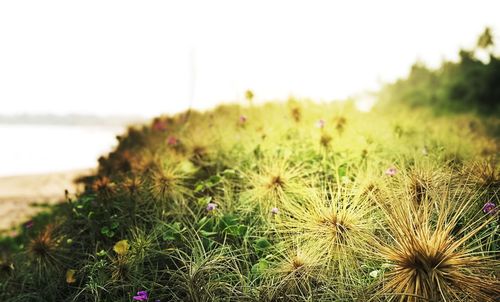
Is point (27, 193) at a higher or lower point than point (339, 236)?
lower

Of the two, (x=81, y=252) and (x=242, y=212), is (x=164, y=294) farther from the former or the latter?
(x=81, y=252)

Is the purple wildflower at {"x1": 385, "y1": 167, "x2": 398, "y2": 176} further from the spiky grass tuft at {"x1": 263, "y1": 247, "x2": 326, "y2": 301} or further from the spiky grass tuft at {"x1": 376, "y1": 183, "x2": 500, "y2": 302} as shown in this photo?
the spiky grass tuft at {"x1": 376, "y1": 183, "x2": 500, "y2": 302}

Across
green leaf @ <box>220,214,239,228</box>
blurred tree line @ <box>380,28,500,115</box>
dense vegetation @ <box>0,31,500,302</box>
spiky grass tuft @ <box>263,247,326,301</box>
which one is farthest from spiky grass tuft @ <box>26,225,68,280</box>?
blurred tree line @ <box>380,28,500,115</box>

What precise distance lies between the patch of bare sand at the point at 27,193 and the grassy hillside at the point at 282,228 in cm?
245

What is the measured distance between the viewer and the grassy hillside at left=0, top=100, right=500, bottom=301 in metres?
1.36

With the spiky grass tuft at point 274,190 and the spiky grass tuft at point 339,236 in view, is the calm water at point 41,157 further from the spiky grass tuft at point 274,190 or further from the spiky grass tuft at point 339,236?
the spiky grass tuft at point 339,236

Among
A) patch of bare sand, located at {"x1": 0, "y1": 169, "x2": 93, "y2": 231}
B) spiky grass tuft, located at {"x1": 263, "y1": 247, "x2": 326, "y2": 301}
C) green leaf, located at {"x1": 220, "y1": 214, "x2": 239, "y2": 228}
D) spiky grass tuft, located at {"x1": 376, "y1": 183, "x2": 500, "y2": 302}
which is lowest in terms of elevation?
patch of bare sand, located at {"x1": 0, "y1": 169, "x2": 93, "y2": 231}

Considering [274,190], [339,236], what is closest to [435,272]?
[339,236]

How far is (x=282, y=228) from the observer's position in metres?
2.08

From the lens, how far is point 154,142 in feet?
14.2

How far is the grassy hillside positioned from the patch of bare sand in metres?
2.45

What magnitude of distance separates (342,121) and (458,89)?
17.2m

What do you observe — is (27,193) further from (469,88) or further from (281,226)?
(469,88)

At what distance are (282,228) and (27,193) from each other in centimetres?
651
